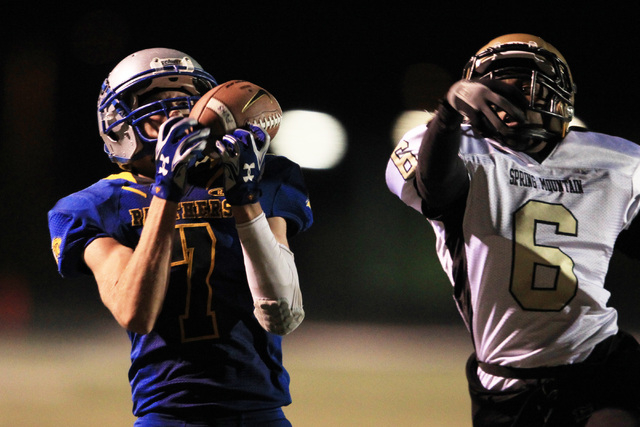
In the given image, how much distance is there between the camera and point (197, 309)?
5.47 ft

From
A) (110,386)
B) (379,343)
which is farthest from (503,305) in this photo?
(379,343)

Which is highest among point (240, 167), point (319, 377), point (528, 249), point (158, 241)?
point (240, 167)

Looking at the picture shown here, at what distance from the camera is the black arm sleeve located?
5.50 feet

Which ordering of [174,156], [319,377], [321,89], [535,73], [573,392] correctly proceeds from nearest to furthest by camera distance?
[174,156]
[573,392]
[535,73]
[319,377]
[321,89]

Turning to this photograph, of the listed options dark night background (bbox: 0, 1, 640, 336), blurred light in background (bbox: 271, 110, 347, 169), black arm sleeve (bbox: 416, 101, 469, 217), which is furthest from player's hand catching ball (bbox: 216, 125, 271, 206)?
blurred light in background (bbox: 271, 110, 347, 169)

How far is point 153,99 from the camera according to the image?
6.14ft

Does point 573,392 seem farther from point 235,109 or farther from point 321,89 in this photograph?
point 321,89

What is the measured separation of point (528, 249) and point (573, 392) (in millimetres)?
376

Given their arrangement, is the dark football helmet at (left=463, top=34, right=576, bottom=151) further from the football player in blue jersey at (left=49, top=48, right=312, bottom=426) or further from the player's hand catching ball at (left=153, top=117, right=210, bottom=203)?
the player's hand catching ball at (left=153, top=117, right=210, bottom=203)

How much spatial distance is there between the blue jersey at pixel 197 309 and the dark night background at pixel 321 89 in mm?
5514

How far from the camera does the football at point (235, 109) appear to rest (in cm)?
165

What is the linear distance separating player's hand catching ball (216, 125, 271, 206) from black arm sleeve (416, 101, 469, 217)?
1.36ft

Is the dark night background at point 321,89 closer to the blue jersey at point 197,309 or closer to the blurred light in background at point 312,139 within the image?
the blurred light in background at point 312,139

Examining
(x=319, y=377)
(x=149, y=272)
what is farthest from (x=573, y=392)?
(x=319, y=377)
